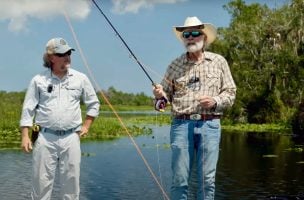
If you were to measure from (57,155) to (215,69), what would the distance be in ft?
5.65

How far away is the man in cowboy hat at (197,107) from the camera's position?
18.7 ft

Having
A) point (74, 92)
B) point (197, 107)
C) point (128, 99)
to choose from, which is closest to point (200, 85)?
point (197, 107)

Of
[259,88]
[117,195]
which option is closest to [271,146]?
[117,195]

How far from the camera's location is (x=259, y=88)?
155ft

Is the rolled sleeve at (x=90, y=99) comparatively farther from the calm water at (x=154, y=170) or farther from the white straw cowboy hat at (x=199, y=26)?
the calm water at (x=154, y=170)

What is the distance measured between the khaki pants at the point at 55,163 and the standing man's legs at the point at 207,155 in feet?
3.90

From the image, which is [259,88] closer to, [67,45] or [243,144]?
[243,144]

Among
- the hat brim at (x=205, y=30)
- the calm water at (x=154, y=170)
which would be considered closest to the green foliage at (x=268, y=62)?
the calm water at (x=154, y=170)

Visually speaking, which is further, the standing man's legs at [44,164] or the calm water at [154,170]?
the calm water at [154,170]

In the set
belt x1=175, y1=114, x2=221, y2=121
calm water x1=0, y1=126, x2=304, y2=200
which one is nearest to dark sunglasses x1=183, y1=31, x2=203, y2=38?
belt x1=175, y1=114, x2=221, y2=121

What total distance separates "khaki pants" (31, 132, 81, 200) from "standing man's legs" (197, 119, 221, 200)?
1188 millimetres

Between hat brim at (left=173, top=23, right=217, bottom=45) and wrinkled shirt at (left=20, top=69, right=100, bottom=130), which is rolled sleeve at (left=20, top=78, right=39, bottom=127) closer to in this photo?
wrinkled shirt at (left=20, top=69, right=100, bottom=130)

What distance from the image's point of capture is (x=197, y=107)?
5.70 meters

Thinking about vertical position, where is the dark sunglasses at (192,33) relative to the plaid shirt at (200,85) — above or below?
above
